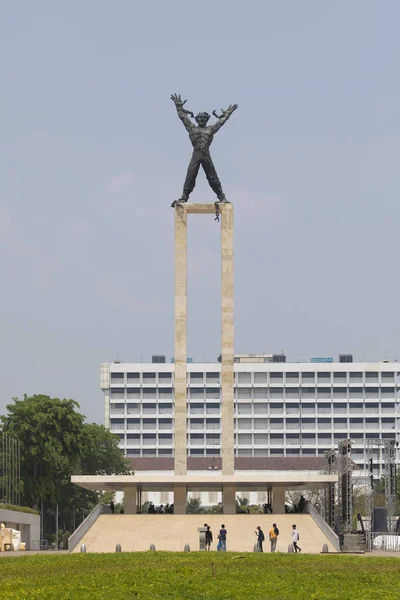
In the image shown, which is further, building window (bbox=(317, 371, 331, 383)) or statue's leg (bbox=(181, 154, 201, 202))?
building window (bbox=(317, 371, 331, 383))

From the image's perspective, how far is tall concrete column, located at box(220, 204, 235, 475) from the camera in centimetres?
5731

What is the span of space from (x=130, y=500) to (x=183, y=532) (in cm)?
809

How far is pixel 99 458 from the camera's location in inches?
3561

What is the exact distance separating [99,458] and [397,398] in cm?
7856

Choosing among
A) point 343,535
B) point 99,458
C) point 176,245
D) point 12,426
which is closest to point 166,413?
point 99,458

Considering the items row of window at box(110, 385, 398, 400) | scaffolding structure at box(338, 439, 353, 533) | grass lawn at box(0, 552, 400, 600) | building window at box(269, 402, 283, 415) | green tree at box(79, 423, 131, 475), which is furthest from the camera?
building window at box(269, 402, 283, 415)

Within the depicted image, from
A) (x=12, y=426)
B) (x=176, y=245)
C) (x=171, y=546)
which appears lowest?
(x=171, y=546)

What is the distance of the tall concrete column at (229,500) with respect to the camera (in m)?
56.5

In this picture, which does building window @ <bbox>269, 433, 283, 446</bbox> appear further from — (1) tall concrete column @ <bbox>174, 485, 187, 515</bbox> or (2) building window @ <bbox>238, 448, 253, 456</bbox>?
(1) tall concrete column @ <bbox>174, 485, 187, 515</bbox>

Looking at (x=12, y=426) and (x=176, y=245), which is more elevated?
(x=176, y=245)

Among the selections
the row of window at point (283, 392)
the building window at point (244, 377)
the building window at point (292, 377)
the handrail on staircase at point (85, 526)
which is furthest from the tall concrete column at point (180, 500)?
the building window at point (292, 377)

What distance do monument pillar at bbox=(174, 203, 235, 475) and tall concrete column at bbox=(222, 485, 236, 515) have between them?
2145 mm

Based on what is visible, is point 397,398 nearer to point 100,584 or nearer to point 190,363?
point 190,363

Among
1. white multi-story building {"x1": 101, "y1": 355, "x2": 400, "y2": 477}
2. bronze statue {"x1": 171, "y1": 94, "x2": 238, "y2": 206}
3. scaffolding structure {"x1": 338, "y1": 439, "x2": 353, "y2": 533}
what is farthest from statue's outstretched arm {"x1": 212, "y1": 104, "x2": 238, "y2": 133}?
white multi-story building {"x1": 101, "y1": 355, "x2": 400, "y2": 477}
